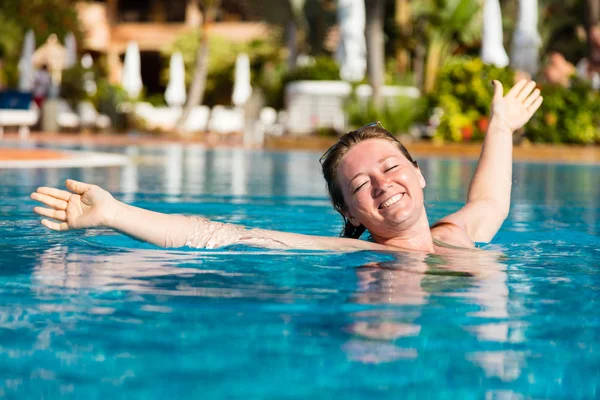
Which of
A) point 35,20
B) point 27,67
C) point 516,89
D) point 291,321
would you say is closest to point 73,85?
point 27,67

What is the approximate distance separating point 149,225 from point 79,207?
14.8 inches

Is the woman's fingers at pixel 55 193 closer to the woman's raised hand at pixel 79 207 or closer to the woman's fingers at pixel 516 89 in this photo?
the woman's raised hand at pixel 79 207

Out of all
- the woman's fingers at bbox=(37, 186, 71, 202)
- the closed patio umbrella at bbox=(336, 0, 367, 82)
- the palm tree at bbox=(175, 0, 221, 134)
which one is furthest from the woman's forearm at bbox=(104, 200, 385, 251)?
the palm tree at bbox=(175, 0, 221, 134)

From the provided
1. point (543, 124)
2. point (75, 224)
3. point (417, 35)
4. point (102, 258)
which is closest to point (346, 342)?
point (75, 224)

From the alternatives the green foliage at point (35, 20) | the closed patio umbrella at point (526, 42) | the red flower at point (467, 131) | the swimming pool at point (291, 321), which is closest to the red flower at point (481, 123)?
the red flower at point (467, 131)

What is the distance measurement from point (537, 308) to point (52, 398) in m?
1.84

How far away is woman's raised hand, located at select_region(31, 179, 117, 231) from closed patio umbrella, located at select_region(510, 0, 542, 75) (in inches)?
650

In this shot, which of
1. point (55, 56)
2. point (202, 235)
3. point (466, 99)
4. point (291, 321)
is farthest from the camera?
point (55, 56)

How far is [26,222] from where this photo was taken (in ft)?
20.5

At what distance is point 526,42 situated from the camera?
19.5 meters

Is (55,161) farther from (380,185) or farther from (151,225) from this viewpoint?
(380,185)

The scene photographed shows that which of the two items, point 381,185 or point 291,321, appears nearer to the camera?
point 291,321

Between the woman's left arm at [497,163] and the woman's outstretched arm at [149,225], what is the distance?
0.93m

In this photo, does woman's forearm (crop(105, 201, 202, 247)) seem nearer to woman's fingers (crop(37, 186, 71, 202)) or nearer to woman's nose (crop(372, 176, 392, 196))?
woman's fingers (crop(37, 186, 71, 202))
